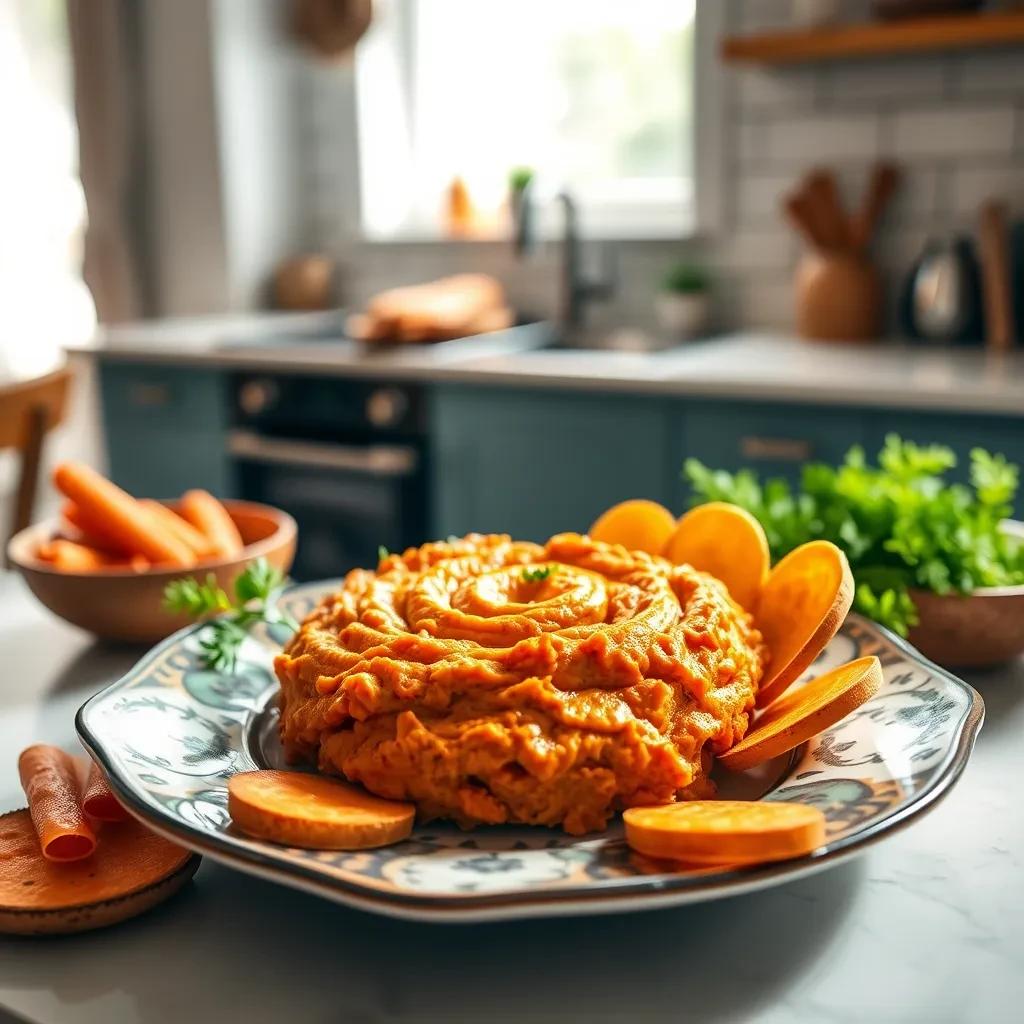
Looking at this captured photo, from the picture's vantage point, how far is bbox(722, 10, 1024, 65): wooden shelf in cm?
244

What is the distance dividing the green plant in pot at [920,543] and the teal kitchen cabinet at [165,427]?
2.18 m

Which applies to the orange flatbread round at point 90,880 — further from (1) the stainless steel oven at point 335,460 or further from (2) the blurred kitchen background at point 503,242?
(1) the stainless steel oven at point 335,460

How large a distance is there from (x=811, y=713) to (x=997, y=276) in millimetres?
2217

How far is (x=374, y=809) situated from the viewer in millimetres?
675

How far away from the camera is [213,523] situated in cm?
123

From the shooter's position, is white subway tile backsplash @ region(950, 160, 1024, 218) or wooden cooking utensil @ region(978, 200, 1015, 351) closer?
wooden cooking utensil @ region(978, 200, 1015, 351)

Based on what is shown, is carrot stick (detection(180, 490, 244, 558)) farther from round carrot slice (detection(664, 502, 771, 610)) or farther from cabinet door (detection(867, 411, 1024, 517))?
cabinet door (detection(867, 411, 1024, 517))

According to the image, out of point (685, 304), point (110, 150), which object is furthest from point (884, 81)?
point (110, 150)

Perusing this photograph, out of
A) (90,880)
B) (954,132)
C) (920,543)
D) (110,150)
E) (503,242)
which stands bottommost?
(90,880)

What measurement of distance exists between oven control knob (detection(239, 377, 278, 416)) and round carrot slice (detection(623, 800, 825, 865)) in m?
2.40

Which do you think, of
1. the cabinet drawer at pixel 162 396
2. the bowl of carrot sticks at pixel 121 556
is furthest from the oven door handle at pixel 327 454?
the bowl of carrot sticks at pixel 121 556

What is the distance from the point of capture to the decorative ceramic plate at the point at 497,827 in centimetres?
58

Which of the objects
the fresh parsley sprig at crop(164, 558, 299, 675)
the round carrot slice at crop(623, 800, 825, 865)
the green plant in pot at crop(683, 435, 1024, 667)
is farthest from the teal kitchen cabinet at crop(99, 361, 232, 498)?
the round carrot slice at crop(623, 800, 825, 865)

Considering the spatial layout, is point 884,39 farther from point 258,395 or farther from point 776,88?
point 258,395
